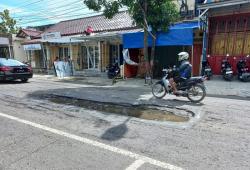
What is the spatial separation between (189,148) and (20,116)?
4700 mm

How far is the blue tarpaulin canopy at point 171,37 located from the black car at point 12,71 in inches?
254

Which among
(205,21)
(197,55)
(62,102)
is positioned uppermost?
(205,21)

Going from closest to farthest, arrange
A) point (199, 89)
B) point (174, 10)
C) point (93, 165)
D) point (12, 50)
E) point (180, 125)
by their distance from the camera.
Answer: point (93, 165)
point (180, 125)
point (199, 89)
point (174, 10)
point (12, 50)

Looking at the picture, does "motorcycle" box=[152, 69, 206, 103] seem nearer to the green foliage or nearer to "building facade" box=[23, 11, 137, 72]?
the green foliage

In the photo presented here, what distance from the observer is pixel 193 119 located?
229 inches

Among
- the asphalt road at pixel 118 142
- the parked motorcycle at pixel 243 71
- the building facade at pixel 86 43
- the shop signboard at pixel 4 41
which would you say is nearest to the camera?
the asphalt road at pixel 118 142

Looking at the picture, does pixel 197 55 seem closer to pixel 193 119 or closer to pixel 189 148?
pixel 193 119

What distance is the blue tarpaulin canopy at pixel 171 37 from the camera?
39.9ft

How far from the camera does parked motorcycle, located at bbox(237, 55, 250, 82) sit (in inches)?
465

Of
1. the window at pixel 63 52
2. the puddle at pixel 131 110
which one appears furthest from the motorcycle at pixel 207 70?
the window at pixel 63 52

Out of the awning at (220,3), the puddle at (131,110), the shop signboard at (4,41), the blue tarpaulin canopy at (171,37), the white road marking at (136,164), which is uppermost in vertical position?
the awning at (220,3)

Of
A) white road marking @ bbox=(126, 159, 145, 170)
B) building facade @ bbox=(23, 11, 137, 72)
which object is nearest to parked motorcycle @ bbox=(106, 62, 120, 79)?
building facade @ bbox=(23, 11, 137, 72)

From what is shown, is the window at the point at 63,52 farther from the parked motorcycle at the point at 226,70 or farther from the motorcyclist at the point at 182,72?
the motorcyclist at the point at 182,72

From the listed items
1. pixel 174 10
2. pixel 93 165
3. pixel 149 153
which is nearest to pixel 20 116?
pixel 93 165
